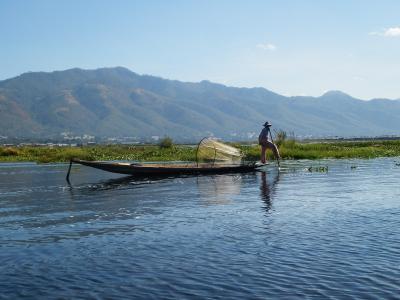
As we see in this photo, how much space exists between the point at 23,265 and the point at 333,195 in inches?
717

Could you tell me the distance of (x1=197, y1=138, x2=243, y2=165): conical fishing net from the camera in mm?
42969

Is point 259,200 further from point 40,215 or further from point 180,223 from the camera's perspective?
point 40,215

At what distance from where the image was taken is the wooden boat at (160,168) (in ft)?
124

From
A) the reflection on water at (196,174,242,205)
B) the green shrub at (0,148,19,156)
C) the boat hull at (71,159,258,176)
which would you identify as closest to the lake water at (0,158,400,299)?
the reflection on water at (196,174,242,205)

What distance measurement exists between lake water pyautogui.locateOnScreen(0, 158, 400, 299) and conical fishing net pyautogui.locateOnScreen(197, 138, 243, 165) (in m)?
11.8

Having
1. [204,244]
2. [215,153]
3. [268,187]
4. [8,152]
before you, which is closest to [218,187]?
[268,187]

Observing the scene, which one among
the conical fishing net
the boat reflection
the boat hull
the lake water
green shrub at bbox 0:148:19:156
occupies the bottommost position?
the lake water

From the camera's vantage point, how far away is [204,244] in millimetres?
16797

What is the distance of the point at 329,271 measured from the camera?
13.4 meters

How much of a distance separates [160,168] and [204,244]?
23446mm

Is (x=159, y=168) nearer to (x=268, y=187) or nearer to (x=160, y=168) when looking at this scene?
(x=160, y=168)

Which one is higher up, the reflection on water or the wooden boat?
the wooden boat

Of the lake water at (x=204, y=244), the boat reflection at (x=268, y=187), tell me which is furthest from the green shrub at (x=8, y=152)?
the lake water at (x=204, y=244)

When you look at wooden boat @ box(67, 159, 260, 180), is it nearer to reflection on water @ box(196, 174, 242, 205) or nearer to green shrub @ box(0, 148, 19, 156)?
reflection on water @ box(196, 174, 242, 205)
